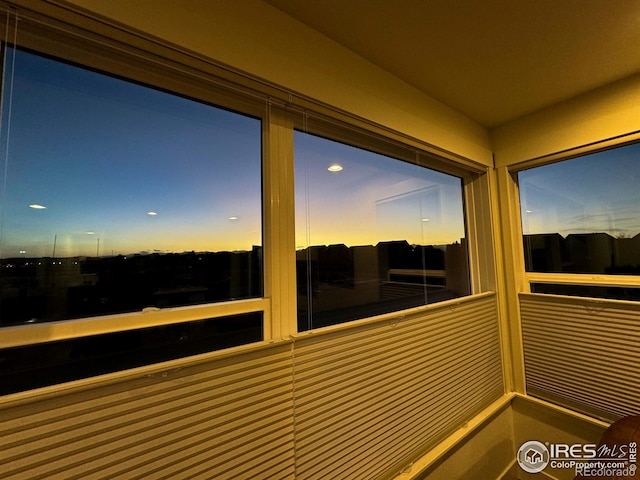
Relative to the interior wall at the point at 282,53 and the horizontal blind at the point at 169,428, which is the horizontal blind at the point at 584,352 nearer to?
the interior wall at the point at 282,53

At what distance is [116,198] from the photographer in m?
0.88

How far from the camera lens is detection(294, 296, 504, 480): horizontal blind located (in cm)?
111

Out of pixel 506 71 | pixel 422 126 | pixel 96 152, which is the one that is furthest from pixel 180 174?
pixel 506 71

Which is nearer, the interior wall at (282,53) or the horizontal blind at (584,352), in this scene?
the interior wall at (282,53)

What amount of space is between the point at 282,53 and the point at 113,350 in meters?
1.22

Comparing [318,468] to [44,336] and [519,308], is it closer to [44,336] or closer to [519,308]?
[44,336]

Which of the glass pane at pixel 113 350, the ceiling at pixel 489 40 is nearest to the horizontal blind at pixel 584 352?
the ceiling at pixel 489 40

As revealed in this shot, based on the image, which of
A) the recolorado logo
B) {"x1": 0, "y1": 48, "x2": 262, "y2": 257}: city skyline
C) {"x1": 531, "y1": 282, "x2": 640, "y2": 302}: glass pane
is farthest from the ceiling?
the recolorado logo

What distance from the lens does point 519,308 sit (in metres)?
2.09

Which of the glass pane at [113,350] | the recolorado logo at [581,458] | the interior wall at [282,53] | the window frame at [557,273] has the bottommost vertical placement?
the recolorado logo at [581,458]

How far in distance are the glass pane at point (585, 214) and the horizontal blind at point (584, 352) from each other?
0.88 feet

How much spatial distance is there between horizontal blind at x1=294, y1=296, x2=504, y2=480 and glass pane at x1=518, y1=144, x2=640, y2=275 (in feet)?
2.55

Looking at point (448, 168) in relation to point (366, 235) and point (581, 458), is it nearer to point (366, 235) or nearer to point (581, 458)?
point (366, 235)

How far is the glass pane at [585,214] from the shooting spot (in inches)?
67.1
